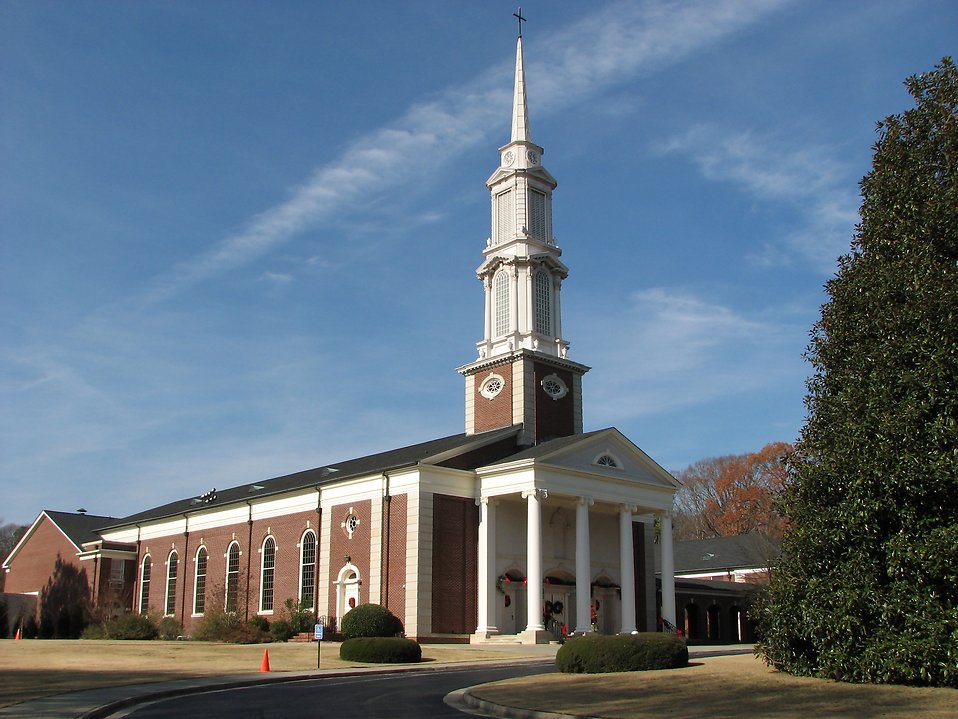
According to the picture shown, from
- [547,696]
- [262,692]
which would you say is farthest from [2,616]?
[547,696]

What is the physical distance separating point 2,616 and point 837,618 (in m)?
60.3

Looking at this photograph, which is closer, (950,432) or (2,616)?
(950,432)

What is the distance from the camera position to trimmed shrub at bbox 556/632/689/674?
26.0 meters

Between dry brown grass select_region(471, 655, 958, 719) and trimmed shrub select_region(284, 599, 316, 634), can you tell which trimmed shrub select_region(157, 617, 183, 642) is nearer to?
trimmed shrub select_region(284, 599, 316, 634)

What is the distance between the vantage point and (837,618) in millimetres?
20625

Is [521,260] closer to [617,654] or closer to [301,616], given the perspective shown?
[301,616]

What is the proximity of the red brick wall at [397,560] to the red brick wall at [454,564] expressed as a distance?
1.35 m

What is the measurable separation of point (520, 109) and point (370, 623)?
30.0 meters

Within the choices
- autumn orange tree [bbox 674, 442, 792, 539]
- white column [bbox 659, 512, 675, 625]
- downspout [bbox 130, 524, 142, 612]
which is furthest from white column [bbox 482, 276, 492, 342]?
autumn orange tree [bbox 674, 442, 792, 539]

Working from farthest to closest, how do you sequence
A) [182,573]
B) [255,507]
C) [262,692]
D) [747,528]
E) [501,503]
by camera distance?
[747,528]
[182,573]
[255,507]
[501,503]
[262,692]

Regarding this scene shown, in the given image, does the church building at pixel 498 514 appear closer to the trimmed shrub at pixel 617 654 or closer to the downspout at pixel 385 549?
the downspout at pixel 385 549

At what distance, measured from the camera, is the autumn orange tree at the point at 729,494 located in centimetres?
9488

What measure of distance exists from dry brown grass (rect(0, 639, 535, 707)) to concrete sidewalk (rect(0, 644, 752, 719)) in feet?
2.71

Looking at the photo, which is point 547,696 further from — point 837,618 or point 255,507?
point 255,507
